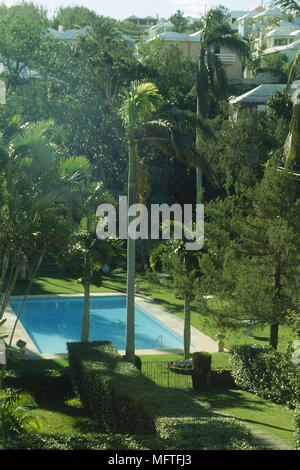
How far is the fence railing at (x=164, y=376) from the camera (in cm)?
2203

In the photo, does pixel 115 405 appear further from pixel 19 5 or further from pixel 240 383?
pixel 19 5

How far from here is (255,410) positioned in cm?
1964

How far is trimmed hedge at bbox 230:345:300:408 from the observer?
771 inches

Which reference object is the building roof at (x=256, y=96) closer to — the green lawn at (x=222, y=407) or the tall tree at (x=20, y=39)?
the tall tree at (x=20, y=39)

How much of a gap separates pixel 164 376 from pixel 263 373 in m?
3.40

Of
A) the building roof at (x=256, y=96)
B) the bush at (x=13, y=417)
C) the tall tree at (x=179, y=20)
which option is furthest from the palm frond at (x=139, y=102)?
the tall tree at (x=179, y=20)

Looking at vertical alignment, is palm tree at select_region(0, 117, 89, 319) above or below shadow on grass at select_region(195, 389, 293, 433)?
above

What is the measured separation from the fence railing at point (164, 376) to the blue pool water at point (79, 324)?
3479 millimetres

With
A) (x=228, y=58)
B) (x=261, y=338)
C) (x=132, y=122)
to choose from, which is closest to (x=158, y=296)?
(x=261, y=338)

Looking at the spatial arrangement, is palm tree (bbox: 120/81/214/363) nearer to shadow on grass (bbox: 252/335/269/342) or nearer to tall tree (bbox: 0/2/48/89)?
shadow on grass (bbox: 252/335/269/342)

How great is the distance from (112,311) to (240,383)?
1205 cm

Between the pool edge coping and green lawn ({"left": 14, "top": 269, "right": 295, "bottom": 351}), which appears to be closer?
the pool edge coping

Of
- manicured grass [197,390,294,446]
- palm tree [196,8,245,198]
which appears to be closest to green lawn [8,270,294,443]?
manicured grass [197,390,294,446]

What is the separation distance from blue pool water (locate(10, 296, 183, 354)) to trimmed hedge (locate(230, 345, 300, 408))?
545 cm
